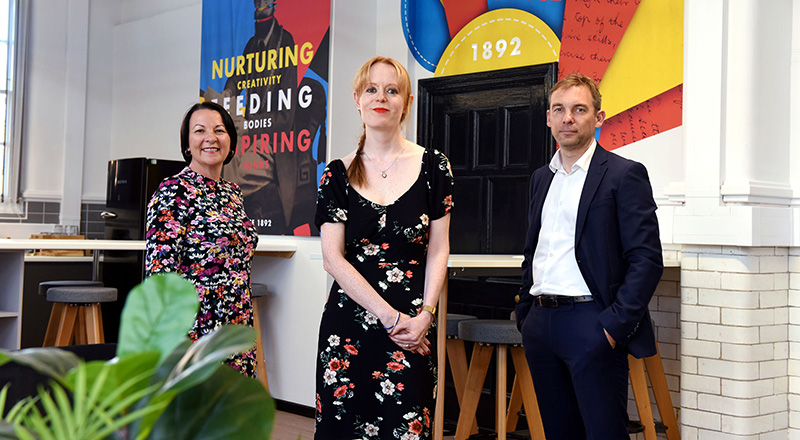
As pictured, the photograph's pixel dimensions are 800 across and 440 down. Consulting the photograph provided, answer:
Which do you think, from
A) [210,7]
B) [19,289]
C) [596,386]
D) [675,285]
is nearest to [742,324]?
[675,285]

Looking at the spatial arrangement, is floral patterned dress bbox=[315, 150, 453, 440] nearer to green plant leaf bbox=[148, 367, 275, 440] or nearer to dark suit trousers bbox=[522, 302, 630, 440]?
dark suit trousers bbox=[522, 302, 630, 440]

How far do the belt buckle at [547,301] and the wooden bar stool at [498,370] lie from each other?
869 mm

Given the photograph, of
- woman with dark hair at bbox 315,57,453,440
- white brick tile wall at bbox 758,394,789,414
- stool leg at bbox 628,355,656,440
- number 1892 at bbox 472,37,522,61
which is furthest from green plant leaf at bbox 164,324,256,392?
number 1892 at bbox 472,37,522,61

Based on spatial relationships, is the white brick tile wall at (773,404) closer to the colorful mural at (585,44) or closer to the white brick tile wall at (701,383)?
the white brick tile wall at (701,383)

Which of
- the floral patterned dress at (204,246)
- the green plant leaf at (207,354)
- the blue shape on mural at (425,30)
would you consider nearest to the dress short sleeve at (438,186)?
the floral patterned dress at (204,246)

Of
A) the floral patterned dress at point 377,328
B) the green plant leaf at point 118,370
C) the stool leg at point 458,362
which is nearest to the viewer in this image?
the green plant leaf at point 118,370

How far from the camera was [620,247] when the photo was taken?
2.51 m

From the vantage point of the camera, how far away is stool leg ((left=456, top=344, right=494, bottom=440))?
357cm

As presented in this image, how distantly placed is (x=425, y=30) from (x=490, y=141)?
96cm

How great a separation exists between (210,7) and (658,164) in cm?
417

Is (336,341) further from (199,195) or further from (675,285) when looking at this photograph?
(675,285)

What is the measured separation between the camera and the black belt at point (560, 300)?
2496 millimetres

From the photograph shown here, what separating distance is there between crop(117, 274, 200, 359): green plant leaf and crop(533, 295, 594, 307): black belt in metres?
2.14

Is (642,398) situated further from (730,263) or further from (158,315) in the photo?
(158,315)
